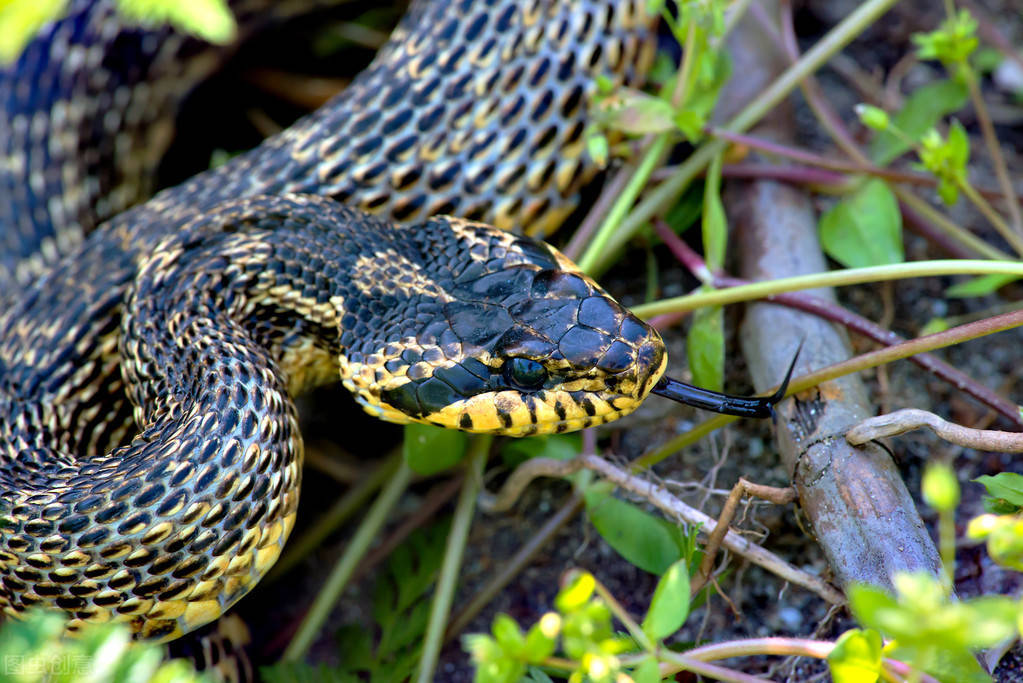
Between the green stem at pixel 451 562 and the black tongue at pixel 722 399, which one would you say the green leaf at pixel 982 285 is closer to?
the black tongue at pixel 722 399

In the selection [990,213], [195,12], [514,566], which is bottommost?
[514,566]

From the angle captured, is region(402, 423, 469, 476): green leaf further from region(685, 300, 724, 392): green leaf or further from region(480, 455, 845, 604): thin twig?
region(685, 300, 724, 392): green leaf

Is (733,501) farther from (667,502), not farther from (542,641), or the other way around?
(542,641)

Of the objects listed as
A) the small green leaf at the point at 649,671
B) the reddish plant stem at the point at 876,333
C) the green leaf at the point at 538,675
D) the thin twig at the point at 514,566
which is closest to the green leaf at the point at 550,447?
the thin twig at the point at 514,566

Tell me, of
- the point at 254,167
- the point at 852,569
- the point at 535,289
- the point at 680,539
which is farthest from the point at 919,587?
the point at 254,167

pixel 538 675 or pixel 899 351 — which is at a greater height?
pixel 899 351

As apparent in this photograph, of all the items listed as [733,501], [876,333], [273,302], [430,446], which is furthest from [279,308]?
[876,333]
